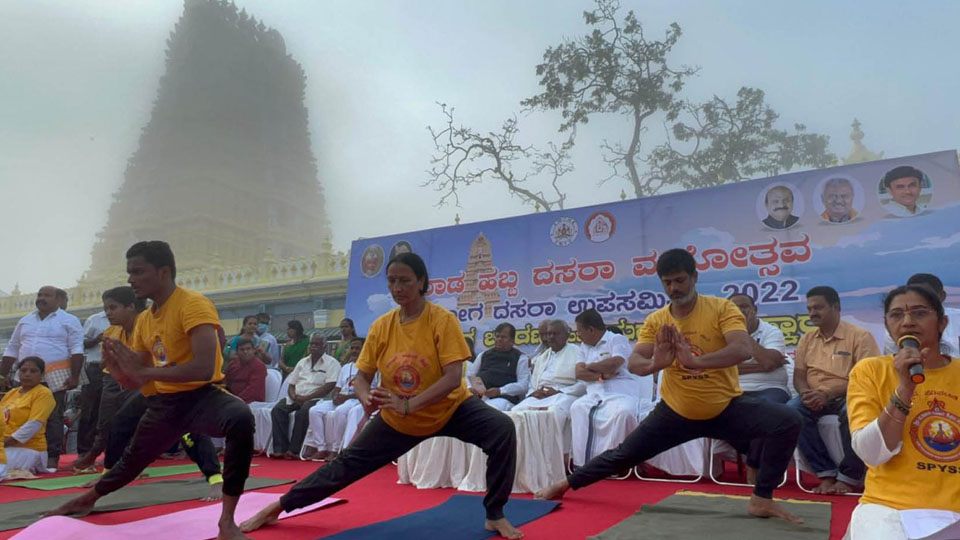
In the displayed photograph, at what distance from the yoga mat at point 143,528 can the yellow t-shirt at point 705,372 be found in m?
2.45

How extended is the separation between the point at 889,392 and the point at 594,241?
6269 millimetres

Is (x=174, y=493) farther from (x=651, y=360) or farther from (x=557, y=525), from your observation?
(x=651, y=360)

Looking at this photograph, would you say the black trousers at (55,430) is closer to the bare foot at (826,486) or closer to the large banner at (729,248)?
the large banner at (729,248)

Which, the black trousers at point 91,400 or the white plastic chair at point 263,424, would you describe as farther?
the white plastic chair at point 263,424

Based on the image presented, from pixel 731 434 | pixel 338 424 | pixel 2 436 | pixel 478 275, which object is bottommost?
pixel 338 424

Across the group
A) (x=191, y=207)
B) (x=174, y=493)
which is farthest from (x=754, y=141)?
(x=191, y=207)

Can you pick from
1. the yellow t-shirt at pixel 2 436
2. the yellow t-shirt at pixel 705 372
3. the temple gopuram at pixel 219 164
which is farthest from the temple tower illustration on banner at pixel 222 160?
the yellow t-shirt at pixel 705 372

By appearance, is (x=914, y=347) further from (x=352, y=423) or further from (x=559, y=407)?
(x=352, y=423)

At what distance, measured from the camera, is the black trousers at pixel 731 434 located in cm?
365

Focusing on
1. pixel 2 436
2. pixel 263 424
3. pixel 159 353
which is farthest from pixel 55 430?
pixel 159 353

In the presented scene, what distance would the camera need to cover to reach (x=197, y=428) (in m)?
3.61

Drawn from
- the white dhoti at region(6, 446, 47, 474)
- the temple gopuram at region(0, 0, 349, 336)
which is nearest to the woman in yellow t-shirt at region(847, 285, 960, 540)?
the white dhoti at region(6, 446, 47, 474)

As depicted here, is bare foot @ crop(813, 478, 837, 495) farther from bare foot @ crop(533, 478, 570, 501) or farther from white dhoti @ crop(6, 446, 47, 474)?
white dhoti @ crop(6, 446, 47, 474)

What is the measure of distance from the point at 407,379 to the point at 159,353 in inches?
54.0
